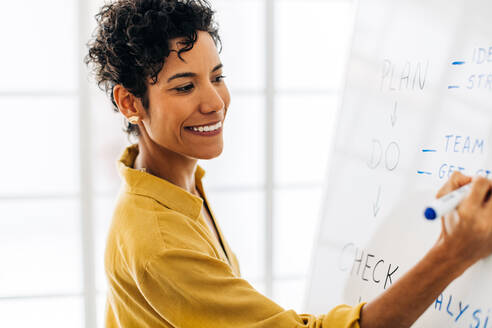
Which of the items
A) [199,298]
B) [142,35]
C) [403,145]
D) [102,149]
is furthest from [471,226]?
[102,149]

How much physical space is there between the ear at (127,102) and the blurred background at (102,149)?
1194mm

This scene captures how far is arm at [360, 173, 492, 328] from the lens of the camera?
2.37 feet

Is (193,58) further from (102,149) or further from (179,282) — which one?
(102,149)

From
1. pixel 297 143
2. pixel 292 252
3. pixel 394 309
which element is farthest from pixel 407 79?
pixel 292 252

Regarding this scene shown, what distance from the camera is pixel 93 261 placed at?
2244mm

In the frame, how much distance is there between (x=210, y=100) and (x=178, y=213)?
0.79 feet

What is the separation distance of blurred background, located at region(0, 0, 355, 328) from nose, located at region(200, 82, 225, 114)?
4.11 feet

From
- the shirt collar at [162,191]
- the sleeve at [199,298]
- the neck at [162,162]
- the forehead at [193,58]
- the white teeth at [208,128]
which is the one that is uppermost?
the forehead at [193,58]

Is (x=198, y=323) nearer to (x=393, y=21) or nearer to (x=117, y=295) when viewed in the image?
(x=117, y=295)

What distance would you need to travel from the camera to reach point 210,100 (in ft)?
3.36

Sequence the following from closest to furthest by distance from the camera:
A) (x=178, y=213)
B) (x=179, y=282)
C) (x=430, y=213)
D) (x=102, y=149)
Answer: (x=430, y=213)
(x=179, y=282)
(x=178, y=213)
(x=102, y=149)

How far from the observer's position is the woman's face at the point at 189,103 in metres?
0.99

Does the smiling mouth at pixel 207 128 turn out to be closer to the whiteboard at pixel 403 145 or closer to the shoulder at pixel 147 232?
the shoulder at pixel 147 232

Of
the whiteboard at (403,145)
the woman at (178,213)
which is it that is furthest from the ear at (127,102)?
the whiteboard at (403,145)
